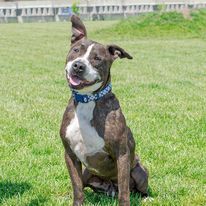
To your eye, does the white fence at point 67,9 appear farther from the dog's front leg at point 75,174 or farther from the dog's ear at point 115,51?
the dog's front leg at point 75,174

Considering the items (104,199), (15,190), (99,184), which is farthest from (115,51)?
(15,190)

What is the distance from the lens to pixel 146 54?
70.6 ft

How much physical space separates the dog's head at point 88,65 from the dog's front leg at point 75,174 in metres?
0.68

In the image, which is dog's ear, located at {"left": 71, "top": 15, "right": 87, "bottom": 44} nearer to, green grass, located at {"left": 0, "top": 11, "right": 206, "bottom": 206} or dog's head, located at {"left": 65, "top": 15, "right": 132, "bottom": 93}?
dog's head, located at {"left": 65, "top": 15, "right": 132, "bottom": 93}

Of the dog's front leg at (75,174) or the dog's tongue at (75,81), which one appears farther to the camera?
the dog's front leg at (75,174)

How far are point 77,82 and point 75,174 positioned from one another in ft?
3.14

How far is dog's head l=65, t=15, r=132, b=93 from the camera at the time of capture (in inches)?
177

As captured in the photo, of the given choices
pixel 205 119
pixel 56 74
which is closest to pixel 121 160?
pixel 205 119

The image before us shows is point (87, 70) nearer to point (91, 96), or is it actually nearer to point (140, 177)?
point (91, 96)

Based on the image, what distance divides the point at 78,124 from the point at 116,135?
0.36 m

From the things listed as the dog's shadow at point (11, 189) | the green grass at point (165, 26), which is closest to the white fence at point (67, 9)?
the green grass at point (165, 26)

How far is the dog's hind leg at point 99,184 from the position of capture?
5.38m

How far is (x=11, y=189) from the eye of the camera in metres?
5.71

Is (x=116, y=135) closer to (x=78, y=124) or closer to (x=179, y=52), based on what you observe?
(x=78, y=124)
